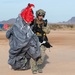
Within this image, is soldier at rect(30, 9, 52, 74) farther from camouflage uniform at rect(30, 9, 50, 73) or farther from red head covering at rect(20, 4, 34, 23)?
red head covering at rect(20, 4, 34, 23)

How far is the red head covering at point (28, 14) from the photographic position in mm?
9781

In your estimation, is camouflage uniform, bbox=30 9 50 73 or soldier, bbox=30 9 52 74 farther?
soldier, bbox=30 9 52 74

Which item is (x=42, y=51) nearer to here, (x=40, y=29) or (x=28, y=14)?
(x=40, y=29)

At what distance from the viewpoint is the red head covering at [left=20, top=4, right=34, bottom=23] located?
978 centimetres

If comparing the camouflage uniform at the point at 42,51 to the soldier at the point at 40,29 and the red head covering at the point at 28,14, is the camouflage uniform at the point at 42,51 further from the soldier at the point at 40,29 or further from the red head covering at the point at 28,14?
the red head covering at the point at 28,14

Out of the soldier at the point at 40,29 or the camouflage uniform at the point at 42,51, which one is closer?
the camouflage uniform at the point at 42,51

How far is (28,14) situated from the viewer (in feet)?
32.2

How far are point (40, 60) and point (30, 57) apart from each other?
29 centimetres

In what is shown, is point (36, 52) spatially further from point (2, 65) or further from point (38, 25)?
point (2, 65)

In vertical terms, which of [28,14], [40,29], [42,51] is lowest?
[42,51]

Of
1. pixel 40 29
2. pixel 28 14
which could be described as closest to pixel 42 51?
pixel 40 29

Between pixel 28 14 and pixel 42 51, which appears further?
pixel 42 51

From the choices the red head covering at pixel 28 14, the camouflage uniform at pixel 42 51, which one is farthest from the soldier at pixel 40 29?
the red head covering at pixel 28 14

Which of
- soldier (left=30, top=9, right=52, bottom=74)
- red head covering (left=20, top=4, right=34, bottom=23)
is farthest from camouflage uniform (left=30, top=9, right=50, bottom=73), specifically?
red head covering (left=20, top=4, right=34, bottom=23)
